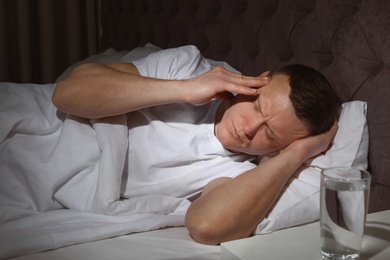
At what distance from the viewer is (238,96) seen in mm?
1216

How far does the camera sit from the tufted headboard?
1.14 meters

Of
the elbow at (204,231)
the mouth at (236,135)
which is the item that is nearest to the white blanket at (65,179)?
the elbow at (204,231)

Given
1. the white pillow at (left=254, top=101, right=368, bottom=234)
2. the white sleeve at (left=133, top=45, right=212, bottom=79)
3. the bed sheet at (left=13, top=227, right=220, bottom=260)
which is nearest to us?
the bed sheet at (left=13, top=227, right=220, bottom=260)

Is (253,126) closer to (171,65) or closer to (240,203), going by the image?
(240,203)

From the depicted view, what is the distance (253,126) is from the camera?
1.14m

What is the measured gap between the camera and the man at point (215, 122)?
104 centimetres

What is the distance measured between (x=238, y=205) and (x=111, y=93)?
428mm

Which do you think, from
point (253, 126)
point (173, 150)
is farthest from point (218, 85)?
point (173, 150)

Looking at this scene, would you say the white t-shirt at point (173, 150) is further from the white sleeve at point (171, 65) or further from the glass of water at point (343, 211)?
the glass of water at point (343, 211)

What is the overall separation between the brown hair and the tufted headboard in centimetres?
9

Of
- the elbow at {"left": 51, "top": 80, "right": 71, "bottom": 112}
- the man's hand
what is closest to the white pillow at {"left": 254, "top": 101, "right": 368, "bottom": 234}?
the man's hand

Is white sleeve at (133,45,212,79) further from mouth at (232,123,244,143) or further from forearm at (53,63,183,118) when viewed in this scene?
mouth at (232,123,244,143)

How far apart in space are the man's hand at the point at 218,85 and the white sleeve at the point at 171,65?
17 cm

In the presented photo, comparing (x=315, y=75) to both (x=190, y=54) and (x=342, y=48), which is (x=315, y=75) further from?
(x=190, y=54)
